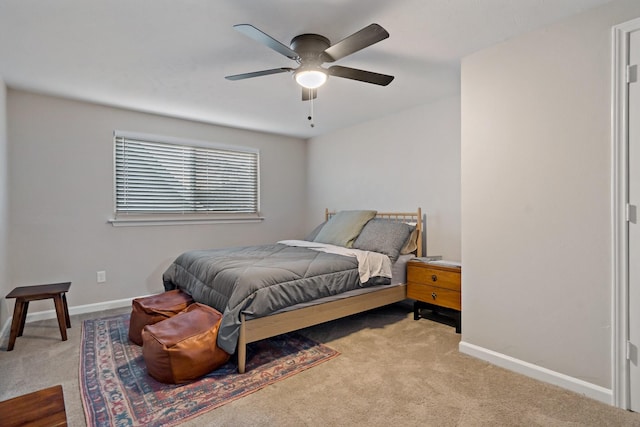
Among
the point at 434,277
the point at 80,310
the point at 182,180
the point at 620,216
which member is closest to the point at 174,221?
the point at 182,180

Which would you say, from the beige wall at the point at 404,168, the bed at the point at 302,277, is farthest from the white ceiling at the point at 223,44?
the bed at the point at 302,277

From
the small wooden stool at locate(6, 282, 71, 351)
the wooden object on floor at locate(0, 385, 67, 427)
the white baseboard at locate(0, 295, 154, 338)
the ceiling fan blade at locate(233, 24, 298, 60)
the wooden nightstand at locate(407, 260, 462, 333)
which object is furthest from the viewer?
the white baseboard at locate(0, 295, 154, 338)

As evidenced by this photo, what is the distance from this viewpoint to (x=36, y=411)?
1101 mm

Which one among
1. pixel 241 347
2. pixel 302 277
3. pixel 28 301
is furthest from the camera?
pixel 28 301

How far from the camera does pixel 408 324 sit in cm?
317

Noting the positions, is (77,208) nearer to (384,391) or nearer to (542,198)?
(384,391)

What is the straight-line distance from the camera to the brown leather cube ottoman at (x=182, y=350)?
203 centimetres

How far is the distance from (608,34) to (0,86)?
453cm

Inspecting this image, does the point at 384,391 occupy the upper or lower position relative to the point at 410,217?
lower

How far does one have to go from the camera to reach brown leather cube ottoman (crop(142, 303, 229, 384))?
203cm

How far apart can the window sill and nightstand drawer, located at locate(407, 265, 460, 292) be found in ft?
8.10

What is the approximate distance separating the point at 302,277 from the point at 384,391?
3.14 feet

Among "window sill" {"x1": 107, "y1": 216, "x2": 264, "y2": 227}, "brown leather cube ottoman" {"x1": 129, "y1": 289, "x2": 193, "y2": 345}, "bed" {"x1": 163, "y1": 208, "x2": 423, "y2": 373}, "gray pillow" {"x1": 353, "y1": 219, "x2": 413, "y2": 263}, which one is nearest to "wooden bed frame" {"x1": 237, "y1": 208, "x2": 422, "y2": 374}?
"bed" {"x1": 163, "y1": 208, "x2": 423, "y2": 373}

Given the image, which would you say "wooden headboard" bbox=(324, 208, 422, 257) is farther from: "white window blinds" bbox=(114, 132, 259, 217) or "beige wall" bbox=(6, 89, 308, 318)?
"beige wall" bbox=(6, 89, 308, 318)
